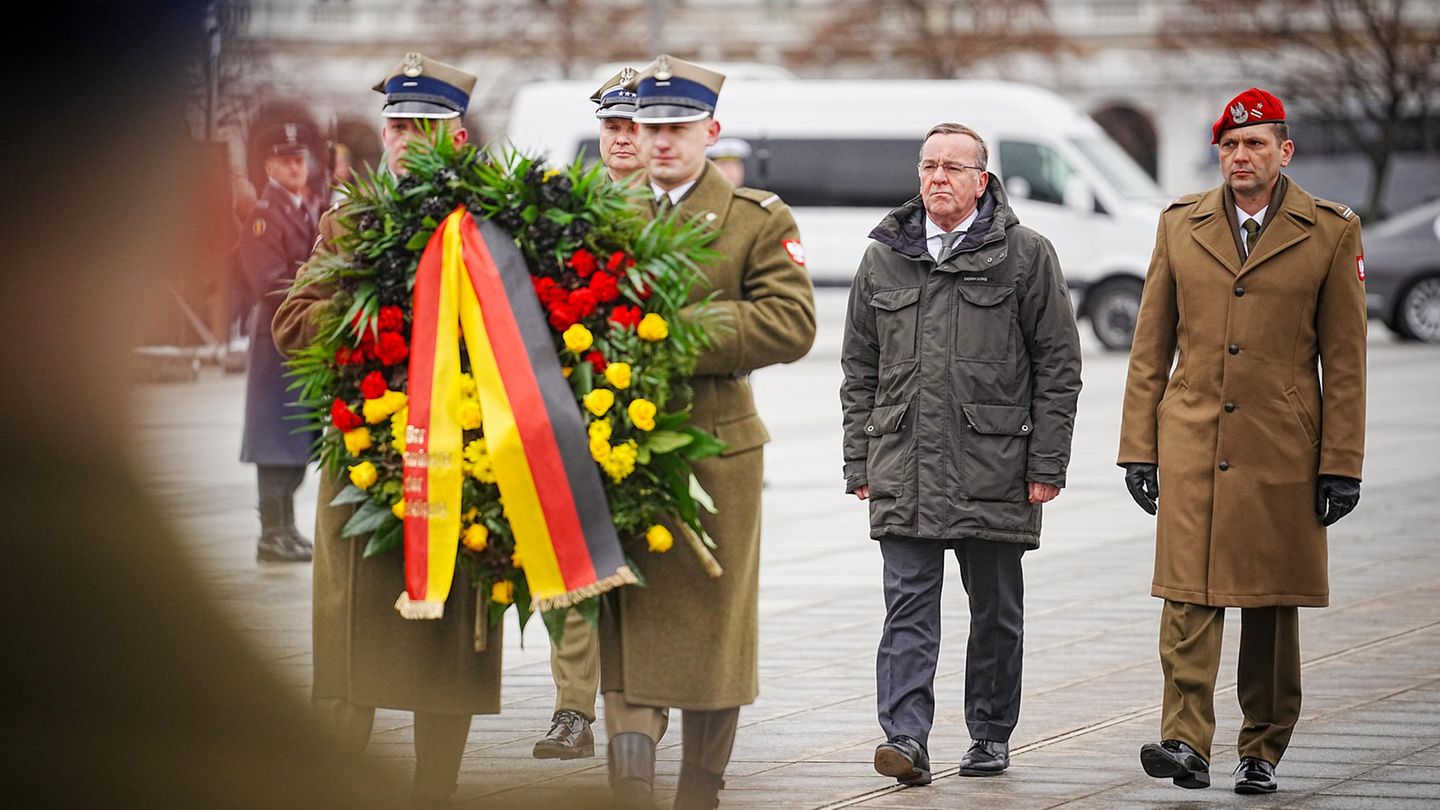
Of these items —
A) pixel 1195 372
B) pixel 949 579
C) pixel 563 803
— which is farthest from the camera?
pixel 949 579

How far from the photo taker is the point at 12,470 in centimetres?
249

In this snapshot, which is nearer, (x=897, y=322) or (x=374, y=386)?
(x=374, y=386)

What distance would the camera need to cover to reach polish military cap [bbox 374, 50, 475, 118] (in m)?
5.38

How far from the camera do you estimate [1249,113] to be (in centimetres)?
556

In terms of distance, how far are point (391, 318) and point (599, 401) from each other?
1.58 feet

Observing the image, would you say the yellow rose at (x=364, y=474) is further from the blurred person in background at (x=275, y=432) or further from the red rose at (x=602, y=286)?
the blurred person in background at (x=275, y=432)

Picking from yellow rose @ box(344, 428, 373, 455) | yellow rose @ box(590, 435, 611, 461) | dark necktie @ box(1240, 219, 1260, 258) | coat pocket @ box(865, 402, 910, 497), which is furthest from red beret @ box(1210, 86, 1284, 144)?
yellow rose @ box(344, 428, 373, 455)

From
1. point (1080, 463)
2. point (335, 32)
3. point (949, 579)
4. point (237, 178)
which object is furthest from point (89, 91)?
point (1080, 463)

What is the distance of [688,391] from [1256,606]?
5.55ft

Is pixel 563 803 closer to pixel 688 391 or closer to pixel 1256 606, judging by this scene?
pixel 688 391

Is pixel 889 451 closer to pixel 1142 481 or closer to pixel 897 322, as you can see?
pixel 897 322

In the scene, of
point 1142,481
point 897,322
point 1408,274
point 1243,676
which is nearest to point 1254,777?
point 1243,676

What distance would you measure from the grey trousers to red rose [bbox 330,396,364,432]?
1.73 meters

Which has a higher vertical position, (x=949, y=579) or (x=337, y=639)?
(x=337, y=639)
